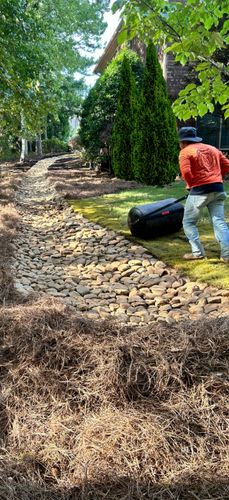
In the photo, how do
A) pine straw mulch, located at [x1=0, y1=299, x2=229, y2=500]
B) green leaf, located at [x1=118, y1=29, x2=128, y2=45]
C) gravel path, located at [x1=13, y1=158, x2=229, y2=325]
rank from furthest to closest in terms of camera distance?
gravel path, located at [x1=13, y1=158, x2=229, y2=325], green leaf, located at [x1=118, y1=29, x2=128, y2=45], pine straw mulch, located at [x1=0, y1=299, x2=229, y2=500]

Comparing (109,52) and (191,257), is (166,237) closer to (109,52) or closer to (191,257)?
(191,257)

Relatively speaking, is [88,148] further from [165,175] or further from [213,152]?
[213,152]

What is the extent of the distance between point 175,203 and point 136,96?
29.0 ft

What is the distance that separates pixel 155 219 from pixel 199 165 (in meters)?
1.36

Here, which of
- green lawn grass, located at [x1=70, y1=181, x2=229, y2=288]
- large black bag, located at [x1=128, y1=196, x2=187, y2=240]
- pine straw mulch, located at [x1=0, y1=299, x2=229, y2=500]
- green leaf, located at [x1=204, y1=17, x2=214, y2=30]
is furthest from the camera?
large black bag, located at [x1=128, y1=196, x2=187, y2=240]

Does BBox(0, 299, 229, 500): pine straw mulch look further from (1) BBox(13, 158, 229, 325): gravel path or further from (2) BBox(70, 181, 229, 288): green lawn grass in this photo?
(2) BBox(70, 181, 229, 288): green lawn grass

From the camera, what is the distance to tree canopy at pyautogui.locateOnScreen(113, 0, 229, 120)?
288cm

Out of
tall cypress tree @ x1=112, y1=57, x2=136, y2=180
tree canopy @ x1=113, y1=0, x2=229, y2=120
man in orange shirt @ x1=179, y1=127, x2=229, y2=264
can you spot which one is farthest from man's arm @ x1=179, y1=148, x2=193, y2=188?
tall cypress tree @ x1=112, y1=57, x2=136, y2=180

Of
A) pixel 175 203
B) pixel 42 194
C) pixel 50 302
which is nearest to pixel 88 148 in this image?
pixel 42 194

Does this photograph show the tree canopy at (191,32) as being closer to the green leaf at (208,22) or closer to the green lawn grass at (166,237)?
the green leaf at (208,22)

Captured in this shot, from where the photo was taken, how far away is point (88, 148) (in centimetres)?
1664

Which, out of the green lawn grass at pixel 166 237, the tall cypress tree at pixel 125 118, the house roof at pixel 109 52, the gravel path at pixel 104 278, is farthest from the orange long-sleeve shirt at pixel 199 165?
the house roof at pixel 109 52

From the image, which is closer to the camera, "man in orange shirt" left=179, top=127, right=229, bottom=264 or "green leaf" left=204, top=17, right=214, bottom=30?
"green leaf" left=204, top=17, right=214, bottom=30

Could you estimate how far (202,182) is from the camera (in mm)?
4984
